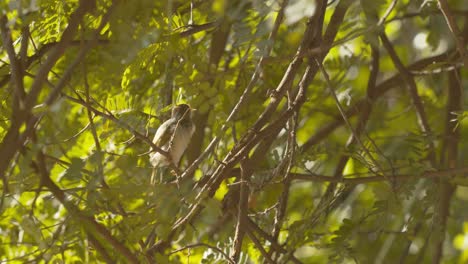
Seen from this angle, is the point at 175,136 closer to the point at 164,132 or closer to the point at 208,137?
the point at 164,132

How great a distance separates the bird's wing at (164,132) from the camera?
8.63 feet

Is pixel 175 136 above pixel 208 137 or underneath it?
underneath

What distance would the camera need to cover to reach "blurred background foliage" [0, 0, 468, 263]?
1817 mm

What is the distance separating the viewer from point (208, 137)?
3.12 meters

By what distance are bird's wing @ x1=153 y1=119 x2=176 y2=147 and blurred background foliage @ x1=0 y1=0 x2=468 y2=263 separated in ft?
0.13

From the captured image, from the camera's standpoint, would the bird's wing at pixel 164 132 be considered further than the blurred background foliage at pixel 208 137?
Yes

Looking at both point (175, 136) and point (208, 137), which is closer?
point (175, 136)

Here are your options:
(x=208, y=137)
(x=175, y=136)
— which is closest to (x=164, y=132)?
(x=175, y=136)

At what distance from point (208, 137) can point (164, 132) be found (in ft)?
1.27

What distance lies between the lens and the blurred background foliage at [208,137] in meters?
1.82

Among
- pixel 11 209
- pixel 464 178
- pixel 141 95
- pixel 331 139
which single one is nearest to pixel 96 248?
pixel 11 209

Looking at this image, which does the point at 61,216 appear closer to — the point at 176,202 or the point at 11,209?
the point at 11,209

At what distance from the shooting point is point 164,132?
2752 millimetres

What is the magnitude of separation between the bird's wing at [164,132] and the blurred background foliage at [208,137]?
0.04m
